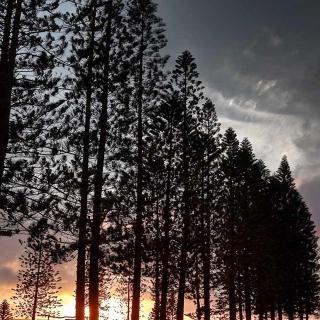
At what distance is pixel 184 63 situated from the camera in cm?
3225

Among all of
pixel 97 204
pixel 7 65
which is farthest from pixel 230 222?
pixel 7 65

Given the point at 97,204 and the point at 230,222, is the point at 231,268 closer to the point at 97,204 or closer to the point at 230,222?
the point at 230,222

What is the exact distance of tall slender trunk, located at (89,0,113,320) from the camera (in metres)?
17.7

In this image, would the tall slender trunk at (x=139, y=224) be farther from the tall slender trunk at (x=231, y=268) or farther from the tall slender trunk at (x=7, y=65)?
the tall slender trunk at (x=231, y=268)

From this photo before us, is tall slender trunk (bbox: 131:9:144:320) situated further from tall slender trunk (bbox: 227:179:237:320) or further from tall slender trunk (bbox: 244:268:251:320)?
tall slender trunk (bbox: 244:268:251:320)

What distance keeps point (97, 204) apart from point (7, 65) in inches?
288

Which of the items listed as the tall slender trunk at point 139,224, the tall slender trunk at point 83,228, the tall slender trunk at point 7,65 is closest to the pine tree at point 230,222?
the tall slender trunk at point 139,224

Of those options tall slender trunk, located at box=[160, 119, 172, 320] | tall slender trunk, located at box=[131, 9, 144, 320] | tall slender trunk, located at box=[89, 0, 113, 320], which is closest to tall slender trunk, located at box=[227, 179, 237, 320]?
tall slender trunk, located at box=[160, 119, 172, 320]

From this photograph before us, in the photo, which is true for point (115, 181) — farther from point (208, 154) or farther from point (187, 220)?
point (208, 154)

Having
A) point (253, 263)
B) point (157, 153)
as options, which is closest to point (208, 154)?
point (157, 153)

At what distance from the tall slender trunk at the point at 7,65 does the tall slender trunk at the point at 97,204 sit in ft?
19.0

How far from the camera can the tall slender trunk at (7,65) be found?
12.2 meters

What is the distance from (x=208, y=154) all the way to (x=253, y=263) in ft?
30.9

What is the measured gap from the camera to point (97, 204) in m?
18.4
